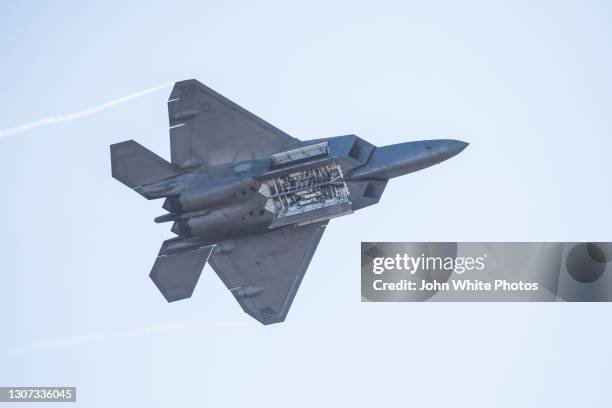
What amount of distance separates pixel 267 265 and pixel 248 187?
128 inches

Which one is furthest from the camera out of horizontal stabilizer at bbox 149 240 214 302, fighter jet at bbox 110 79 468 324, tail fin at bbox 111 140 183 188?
horizontal stabilizer at bbox 149 240 214 302

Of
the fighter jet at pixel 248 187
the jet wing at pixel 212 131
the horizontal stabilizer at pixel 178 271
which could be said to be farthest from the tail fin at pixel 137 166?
the horizontal stabilizer at pixel 178 271

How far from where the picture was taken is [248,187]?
2866 cm

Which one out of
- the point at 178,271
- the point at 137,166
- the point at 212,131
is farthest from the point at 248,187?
the point at 178,271

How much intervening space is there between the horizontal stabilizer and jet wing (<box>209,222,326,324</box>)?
41cm

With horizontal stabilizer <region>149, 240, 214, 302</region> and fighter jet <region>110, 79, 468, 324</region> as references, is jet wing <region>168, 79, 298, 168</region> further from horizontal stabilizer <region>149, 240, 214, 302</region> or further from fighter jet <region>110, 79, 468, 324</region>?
horizontal stabilizer <region>149, 240, 214, 302</region>

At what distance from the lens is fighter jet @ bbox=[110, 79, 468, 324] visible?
28.7 m

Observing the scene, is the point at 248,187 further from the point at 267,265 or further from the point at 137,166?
the point at 137,166

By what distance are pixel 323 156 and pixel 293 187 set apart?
4.49 feet

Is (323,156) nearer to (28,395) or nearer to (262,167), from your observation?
(262,167)

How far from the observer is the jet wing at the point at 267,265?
30516mm

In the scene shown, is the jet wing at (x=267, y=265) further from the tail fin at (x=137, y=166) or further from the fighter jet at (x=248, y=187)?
the tail fin at (x=137, y=166)

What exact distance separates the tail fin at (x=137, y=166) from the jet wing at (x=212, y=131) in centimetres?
44

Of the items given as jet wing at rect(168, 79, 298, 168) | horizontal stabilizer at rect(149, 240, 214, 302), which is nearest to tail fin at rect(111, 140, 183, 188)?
jet wing at rect(168, 79, 298, 168)
